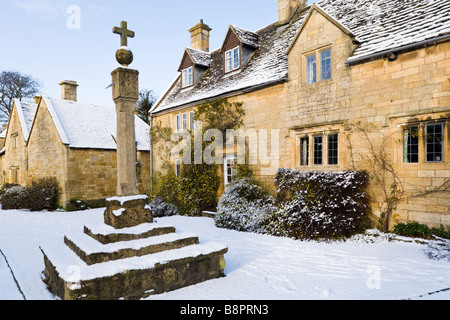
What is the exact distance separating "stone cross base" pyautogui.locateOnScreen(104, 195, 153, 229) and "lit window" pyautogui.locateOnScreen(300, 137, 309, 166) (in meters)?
6.51

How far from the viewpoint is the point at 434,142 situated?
7566mm

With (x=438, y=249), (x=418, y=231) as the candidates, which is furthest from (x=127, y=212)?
(x=418, y=231)

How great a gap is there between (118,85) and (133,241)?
3032mm

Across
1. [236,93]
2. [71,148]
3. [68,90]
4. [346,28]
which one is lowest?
[71,148]

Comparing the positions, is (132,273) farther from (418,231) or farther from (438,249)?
(418,231)

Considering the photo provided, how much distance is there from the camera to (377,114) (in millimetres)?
8453

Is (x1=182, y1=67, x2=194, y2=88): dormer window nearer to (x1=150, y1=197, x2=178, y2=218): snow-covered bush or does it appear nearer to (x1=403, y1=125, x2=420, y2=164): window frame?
(x1=150, y1=197, x2=178, y2=218): snow-covered bush

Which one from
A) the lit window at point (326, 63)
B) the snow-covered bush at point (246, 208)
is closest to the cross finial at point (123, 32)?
the snow-covered bush at point (246, 208)

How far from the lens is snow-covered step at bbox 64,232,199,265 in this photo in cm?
441

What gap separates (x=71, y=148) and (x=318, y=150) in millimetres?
13160

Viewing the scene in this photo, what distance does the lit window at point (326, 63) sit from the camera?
9789mm

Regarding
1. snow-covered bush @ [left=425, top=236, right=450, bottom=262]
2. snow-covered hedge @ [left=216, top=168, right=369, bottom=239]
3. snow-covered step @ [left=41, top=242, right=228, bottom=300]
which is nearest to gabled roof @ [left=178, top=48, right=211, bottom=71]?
snow-covered hedge @ [left=216, top=168, right=369, bottom=239]
